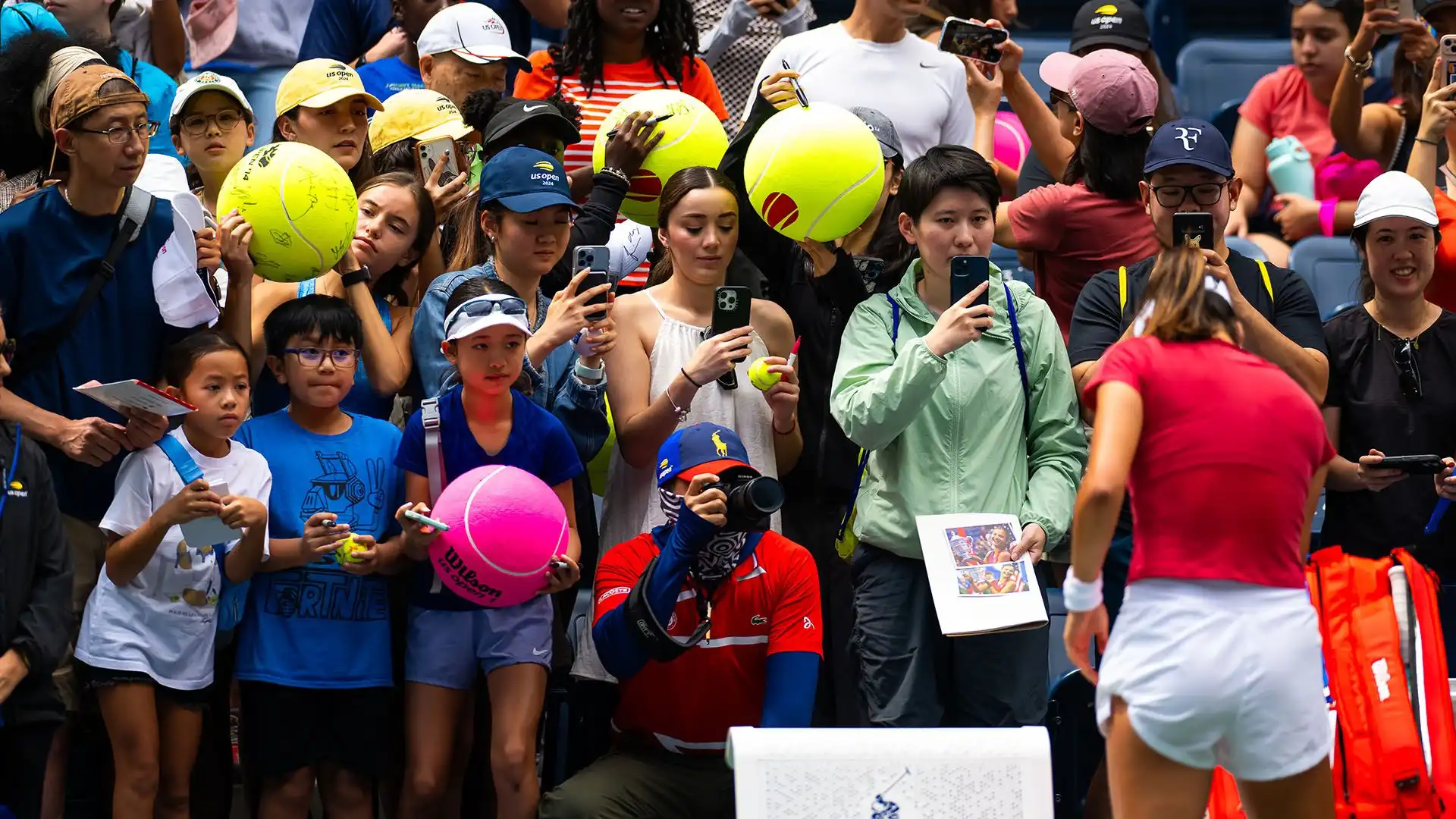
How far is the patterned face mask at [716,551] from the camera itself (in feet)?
15.4

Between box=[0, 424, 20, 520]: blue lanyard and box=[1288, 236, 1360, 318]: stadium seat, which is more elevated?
box=[1288, 236, 1360, 318]: stadium seat

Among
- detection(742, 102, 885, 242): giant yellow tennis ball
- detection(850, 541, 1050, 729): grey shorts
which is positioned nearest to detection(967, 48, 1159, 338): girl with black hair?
detection(742, 102, 885, 242): giant yellow tennis ball

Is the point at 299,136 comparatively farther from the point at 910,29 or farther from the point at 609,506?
the point at 910,29

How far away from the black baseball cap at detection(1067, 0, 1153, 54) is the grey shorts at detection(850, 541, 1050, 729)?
2.81 m

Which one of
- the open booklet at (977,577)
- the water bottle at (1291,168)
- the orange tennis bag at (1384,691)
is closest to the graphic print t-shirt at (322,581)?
the open booklet at (977,577)

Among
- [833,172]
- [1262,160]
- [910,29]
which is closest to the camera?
[833,172]

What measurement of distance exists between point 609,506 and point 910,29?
294 centimetres

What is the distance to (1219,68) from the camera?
32.1ft

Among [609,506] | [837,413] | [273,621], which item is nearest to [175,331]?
[273,621]

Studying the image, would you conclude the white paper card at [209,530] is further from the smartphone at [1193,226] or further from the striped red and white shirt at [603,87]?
the smartphone at [1193,226]

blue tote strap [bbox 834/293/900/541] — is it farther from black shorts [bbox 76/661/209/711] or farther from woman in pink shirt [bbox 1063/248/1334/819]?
black shorts [bbox 76/661/209/711]

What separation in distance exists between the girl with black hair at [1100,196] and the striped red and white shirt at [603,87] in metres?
1.31

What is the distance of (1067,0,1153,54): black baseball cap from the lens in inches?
268

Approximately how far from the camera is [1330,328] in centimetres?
572
